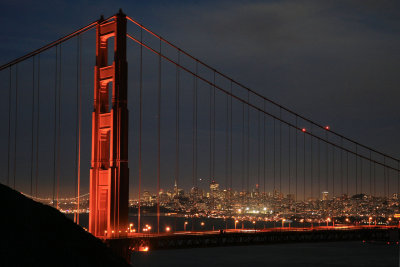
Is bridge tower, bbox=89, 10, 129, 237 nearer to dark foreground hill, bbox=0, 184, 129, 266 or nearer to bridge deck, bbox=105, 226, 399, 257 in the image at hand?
bridge deck, bbox=105, 226, 399, 257

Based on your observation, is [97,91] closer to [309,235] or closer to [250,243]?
[250,243]

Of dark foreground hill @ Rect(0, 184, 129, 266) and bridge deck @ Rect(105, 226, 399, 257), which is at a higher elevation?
dark foreground hill @ Rect(0, 184, 129, 266)

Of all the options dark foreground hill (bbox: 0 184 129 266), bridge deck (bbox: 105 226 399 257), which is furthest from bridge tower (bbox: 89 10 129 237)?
dark foreground hill (bbox: 0 184 129 266)

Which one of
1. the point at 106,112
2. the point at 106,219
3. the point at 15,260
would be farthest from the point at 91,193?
the point at 15,260

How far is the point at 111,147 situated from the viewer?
29922mm

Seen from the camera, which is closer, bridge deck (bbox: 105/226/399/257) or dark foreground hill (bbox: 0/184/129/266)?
dark foreground hill (bbox: 0/184/129/266)

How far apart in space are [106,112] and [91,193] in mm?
4443

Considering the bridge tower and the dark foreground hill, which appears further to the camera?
the bridge tower

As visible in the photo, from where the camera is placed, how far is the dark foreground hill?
15742mm

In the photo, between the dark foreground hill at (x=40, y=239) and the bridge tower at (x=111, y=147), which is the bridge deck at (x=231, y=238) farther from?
the dark foreground hill at (x=40, y=239)

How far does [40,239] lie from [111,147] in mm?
13156

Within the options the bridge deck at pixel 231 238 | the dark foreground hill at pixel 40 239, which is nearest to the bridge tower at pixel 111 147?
the bridge deck at pixel 231 238

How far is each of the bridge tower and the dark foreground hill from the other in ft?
32.0

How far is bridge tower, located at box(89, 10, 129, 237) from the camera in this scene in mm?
29625
